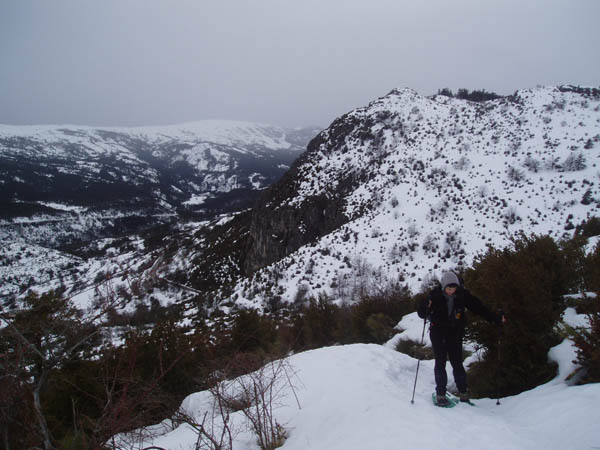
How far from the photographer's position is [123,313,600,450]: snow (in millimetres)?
3104

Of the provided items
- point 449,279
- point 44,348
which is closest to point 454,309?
point 449,279

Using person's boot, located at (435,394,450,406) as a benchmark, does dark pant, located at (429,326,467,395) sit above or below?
above

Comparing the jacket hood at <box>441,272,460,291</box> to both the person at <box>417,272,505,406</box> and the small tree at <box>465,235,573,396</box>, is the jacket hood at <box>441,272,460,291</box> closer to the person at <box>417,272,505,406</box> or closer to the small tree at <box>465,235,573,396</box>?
the person at <box>417,272,505,406</box>

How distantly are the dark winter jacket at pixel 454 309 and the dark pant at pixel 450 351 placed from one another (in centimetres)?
14

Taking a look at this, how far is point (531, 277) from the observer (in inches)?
193

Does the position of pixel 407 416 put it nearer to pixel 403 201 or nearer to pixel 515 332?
pixel 515 332

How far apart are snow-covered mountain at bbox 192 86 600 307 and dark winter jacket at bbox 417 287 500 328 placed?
15755mm

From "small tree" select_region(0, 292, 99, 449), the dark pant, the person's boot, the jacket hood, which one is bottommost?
the person's boot

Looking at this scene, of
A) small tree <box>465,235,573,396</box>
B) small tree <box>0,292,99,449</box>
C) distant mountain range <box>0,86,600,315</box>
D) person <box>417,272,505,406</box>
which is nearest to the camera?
small tree <box>0,292,99,449</box>

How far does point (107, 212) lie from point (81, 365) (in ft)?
514

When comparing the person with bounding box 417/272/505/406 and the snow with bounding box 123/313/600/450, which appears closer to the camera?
the snow with bounding box 123/313/600/450

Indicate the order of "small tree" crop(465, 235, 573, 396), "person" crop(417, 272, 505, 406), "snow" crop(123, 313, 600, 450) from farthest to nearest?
1. "small tree" crop(465, 235, 573, 396)
2. "person" crop(417, 272, 505, 406)
3. "snow" crop(123, 313, 600, 450)

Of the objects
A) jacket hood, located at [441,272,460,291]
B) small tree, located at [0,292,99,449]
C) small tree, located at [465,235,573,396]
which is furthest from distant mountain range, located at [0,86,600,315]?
jacket hood, located at [441,272,460,291]

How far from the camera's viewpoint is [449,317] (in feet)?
14.4
